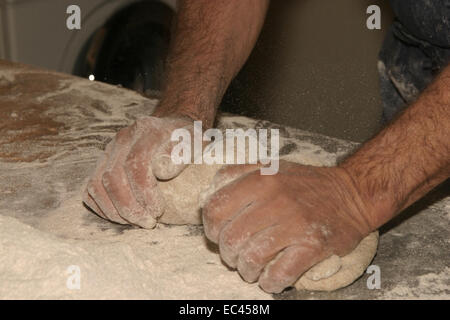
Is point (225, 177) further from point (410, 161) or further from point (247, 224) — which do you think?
point (410, 161)

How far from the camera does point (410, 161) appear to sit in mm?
1101

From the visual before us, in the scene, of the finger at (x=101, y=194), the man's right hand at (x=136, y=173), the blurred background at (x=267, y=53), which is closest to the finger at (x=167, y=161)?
the man's right hand at (x=136, y=173)

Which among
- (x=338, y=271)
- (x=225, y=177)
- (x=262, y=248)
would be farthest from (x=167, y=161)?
(x=338, y=271)

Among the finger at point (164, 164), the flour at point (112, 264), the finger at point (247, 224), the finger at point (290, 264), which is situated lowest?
the flour at point (112, 264)

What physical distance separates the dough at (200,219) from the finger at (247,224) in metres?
0.09

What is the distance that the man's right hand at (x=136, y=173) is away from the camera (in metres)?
1.19

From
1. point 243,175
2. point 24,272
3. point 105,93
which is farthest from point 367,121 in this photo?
point 24,272

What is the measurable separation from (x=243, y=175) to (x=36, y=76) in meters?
1.30

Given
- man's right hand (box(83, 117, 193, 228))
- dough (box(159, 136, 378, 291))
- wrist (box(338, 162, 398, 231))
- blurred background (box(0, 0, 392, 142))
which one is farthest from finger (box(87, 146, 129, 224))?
blurred background (box(0, 0, 392, 142))

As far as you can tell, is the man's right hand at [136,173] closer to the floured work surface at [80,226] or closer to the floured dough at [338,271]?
the floured work surface at [80,226]

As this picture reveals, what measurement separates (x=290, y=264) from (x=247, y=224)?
101mm
